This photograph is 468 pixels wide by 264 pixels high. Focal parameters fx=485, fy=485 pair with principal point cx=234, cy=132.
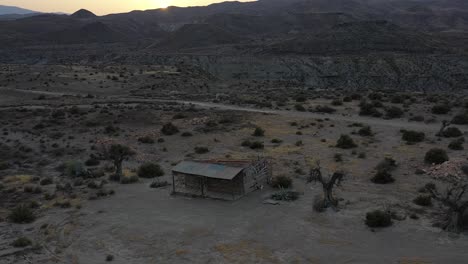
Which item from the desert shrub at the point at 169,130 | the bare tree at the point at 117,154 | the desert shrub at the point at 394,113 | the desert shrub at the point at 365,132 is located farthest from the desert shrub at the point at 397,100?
the bare tree at the point at 117,154

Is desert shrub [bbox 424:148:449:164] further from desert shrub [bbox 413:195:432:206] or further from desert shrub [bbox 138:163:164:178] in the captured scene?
desert shrub [bbox 138:163:164:178]

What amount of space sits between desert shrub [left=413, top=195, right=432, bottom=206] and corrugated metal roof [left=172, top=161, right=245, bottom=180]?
8838mm

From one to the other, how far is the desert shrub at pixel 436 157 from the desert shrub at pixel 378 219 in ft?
35.6

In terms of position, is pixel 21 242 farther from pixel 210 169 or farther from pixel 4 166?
pixel 4 166

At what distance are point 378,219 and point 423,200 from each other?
3547 millimetres

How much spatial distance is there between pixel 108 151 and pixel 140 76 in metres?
51.4

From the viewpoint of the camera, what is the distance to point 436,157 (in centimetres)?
3041

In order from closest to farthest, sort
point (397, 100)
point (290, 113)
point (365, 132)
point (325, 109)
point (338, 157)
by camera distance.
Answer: point (338, 157)
point (365, 132)
point (290, 113)
point (325, 109)
point (397, 100)

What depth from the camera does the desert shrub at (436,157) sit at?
99.2 feet

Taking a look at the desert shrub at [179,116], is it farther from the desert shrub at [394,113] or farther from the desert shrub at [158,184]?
the desert shrub at [158,184]

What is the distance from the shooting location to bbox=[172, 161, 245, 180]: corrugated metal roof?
83.6ft

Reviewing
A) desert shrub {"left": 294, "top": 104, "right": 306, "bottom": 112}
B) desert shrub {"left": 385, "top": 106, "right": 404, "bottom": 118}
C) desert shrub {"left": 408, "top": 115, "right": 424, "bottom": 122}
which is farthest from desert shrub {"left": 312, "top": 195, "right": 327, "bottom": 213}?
desert shrub {"left": 294, "top": 104, "right": 306, "bottom": 112}

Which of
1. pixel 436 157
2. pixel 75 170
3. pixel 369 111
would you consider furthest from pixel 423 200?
pixel 369 111

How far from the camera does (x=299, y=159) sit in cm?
3312
